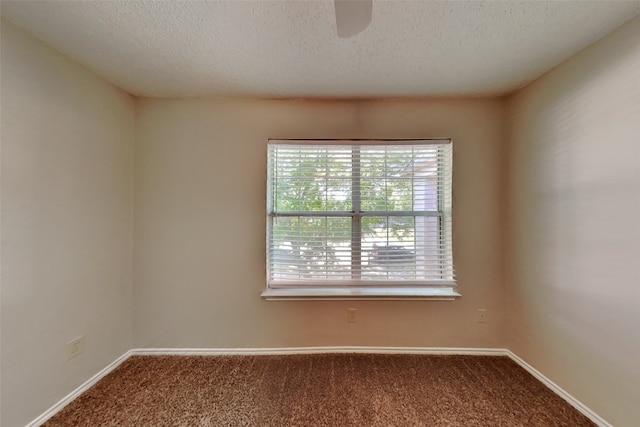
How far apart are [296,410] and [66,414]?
146 cm

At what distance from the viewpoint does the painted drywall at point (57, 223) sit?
1310mm

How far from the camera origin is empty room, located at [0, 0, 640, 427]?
4.29 ft

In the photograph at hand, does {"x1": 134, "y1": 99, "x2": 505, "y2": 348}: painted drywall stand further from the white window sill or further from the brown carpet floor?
the brown carpet floor

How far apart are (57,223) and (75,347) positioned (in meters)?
0.87

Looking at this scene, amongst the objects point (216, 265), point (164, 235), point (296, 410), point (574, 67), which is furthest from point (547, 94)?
point (164, 235)

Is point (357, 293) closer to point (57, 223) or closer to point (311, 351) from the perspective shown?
point (311, 351)

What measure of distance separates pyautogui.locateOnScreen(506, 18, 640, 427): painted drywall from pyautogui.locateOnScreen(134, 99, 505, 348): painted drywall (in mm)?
245

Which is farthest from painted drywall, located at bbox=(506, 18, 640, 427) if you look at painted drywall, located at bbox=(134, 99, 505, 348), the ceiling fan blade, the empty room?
the ceiling fan blade

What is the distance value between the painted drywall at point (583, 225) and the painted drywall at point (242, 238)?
245 millimetres

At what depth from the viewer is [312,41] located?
140 centimetres

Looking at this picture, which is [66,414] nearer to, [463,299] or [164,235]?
[164,235]

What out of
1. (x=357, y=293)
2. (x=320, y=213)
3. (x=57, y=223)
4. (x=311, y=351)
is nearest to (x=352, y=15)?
(x=320, y=213)

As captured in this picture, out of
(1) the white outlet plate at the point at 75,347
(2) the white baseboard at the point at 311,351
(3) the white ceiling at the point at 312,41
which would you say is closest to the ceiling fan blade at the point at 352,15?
(3) the white ceiling at the point at 312,41

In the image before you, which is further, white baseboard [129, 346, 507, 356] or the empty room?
white baseboard [129, 346, 507, 356]
